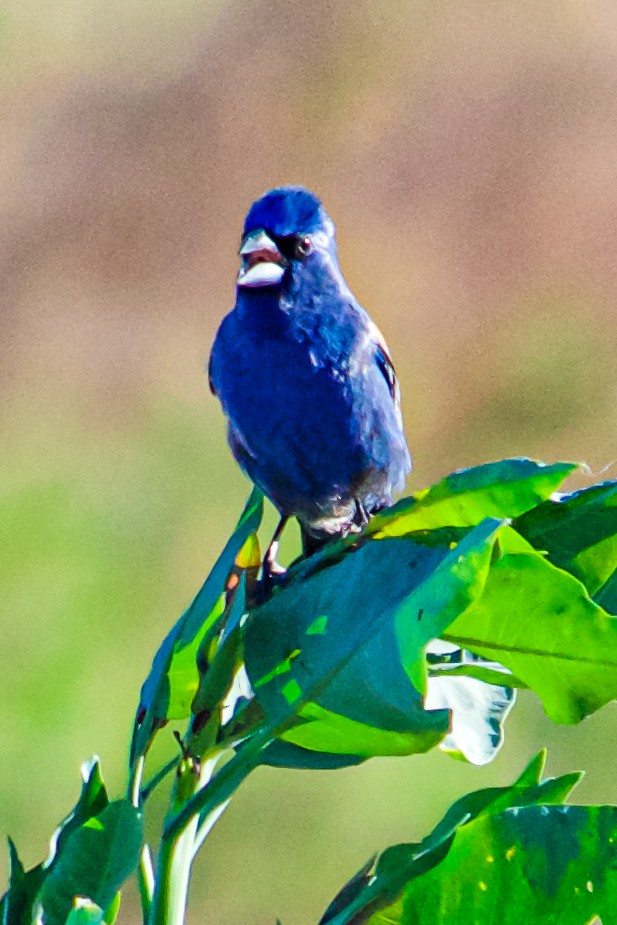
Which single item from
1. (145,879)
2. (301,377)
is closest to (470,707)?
(145,879)

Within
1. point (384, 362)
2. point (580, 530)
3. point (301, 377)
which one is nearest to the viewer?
point (580, 530)

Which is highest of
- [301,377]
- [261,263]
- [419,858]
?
[261,263]

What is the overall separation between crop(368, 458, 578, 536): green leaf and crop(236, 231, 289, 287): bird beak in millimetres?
844

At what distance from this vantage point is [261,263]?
155 centimetres

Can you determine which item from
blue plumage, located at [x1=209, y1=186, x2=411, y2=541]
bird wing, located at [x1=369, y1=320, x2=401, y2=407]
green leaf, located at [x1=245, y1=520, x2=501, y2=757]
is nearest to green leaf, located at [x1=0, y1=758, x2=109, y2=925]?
green leaf, located at [x1=245, y1=520, x2=501, y2=757]

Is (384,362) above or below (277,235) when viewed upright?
below

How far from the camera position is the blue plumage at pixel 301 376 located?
153 centimetres

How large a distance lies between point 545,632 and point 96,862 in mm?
248

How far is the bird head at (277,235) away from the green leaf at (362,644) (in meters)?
0.85

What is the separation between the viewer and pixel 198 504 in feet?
7.50

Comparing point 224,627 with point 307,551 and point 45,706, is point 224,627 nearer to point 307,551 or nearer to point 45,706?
point 307,551

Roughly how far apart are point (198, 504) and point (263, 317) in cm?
79

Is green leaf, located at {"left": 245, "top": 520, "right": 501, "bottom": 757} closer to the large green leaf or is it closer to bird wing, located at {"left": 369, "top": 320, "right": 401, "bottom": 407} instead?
the large green leaf

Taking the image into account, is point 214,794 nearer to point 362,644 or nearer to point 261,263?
point 362,644
